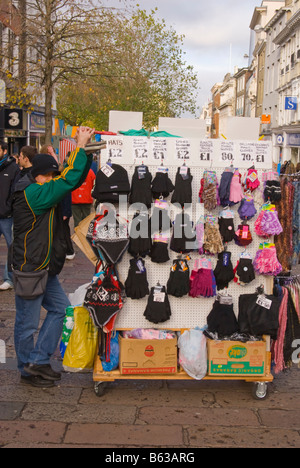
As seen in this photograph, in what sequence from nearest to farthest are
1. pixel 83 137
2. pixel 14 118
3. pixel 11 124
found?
pixel 83 137
pixel 14 118
pixel 11 124

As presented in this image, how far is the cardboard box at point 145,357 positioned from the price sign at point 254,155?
1.70 m

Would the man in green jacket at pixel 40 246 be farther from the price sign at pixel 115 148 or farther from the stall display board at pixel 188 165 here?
the stall display board at pixel 188 165

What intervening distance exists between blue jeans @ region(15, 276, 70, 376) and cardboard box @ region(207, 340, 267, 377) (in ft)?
4.43

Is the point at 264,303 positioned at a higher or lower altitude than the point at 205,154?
lower

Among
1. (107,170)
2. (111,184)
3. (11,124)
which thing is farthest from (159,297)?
(11,124)

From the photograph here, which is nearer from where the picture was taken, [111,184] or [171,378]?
[111,184]

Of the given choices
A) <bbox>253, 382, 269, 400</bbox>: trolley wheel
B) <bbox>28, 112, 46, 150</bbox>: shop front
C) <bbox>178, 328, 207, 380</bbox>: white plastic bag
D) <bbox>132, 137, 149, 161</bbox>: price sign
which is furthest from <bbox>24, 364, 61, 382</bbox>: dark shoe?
<bbox>28, 112, 46, 150</bbox>: shop front

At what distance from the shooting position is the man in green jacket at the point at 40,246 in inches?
189

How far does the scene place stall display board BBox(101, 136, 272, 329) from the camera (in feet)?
16.4

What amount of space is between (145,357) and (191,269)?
2.74 ft

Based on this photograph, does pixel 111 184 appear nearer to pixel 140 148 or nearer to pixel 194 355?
pixel 140 148

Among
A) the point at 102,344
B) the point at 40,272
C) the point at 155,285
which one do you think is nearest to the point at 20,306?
the point at 40,272

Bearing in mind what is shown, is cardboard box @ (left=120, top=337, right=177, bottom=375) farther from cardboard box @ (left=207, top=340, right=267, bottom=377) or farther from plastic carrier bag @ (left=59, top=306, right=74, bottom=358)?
plastic carrier bag @ (left=59, top=306, right=74, bottom=358)

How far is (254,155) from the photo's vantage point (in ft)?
16.9
